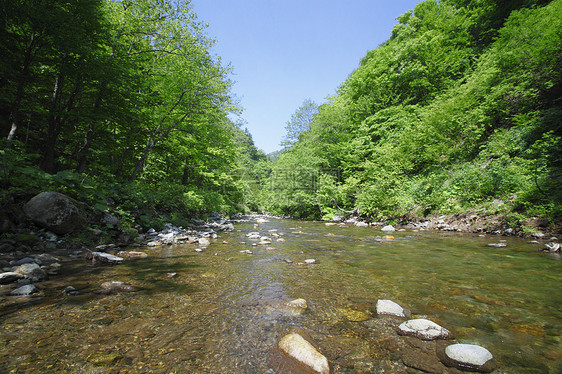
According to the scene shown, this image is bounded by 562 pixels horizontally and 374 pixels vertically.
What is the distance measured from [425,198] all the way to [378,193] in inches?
119

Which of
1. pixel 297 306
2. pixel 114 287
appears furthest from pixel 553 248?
pixel 114 287

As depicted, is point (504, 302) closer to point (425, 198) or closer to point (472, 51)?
point (425, 198)

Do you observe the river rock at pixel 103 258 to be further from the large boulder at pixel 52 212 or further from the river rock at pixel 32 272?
the large boulder at pixel 52 212

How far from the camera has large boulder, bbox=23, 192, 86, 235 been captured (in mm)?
4781

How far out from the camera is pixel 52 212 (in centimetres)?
486

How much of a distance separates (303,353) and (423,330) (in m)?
1.24

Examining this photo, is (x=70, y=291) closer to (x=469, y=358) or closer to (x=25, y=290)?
(x=25, y=290)

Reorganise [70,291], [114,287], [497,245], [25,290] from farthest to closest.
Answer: [497,245]
[114,287]
[70,291]
[25,290]

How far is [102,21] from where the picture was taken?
692 centimetres

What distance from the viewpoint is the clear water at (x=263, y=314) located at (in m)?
1.78

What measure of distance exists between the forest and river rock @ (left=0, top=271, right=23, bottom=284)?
236 centimetres

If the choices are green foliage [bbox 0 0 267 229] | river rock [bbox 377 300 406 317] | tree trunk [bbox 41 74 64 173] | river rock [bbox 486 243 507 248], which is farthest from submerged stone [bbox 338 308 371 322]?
tree trunk [bbox 41 74 64 173]

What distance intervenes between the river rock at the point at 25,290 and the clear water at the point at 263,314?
143mm

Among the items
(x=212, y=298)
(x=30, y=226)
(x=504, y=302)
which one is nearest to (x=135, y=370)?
(x=212, y=298)
